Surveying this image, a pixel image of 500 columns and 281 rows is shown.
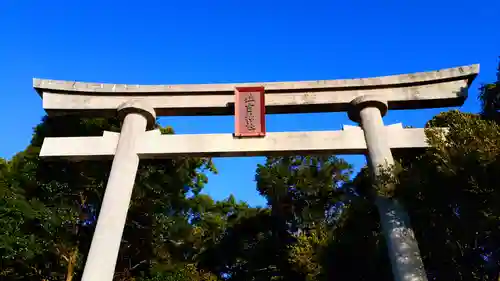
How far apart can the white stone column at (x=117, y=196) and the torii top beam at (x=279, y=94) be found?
467 millimetres

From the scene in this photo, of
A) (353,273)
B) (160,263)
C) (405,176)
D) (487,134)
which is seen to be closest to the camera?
(487,134)

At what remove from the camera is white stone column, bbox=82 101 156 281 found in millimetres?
7500

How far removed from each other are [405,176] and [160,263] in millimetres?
9557

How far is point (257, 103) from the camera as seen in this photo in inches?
368

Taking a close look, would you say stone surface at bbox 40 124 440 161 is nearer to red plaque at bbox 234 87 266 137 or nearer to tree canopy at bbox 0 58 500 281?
red plaque at bbox 234 87 266 137

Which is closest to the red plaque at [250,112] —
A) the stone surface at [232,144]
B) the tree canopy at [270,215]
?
the stone surface at [232,144]

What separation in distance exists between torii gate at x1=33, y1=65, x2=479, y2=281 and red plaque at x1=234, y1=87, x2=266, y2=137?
0.02 m

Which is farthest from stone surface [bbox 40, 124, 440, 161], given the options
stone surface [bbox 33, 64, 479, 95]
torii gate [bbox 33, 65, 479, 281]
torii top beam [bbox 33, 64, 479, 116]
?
stone surface [bbox 33, 64, 479, 95]

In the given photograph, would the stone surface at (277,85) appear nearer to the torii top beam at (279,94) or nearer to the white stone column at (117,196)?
the torii top beam at (279,94)

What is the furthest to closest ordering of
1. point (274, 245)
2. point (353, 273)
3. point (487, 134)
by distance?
point (274, 245) < point (353, 273) < point (487, 134)

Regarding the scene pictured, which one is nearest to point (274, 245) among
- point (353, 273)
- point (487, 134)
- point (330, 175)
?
point (330, 175)

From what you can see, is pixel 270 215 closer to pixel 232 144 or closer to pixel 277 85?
pixel 277 85

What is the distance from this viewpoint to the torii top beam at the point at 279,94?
9.26 meters

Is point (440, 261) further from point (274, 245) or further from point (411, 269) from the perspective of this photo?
point (274, 245)
